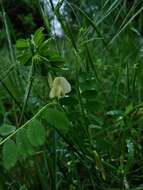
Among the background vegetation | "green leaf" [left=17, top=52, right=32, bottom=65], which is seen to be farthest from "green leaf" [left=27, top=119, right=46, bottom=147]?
"green leaf" [left=17, top=52, right=32, bottom=65]

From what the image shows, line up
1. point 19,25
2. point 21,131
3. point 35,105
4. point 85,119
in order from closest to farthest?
point 21,131
point 85,119
point 35,105
point 19,25

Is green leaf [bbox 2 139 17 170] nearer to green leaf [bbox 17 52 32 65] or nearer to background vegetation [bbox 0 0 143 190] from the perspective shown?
background vegetation [bbox 0 0 143 190]

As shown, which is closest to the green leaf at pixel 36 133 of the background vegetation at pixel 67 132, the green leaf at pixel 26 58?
the background vegetation at pixel 67 132

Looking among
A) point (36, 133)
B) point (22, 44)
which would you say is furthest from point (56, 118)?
point (22, 44)

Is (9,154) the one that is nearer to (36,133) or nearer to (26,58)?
(36,133)

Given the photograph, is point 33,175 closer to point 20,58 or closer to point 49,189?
point 49,189

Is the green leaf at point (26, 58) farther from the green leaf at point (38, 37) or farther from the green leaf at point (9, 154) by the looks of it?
the green leaf at point (9, 154)

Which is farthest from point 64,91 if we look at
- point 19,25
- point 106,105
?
point 19,25
